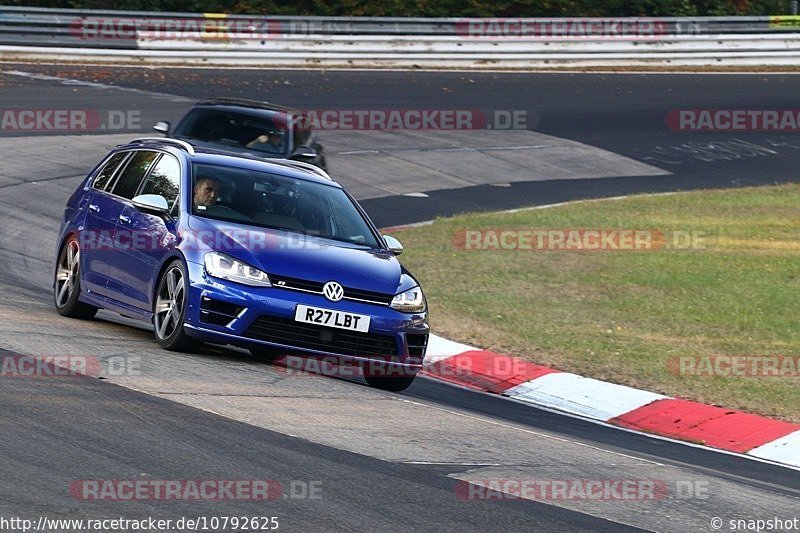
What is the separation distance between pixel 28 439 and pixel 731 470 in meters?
4.27

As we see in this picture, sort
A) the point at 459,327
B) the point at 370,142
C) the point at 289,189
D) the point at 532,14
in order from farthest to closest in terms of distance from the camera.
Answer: the point at 532,14 → the point at 370,142 → the point at 459,327 → the point at 289,189

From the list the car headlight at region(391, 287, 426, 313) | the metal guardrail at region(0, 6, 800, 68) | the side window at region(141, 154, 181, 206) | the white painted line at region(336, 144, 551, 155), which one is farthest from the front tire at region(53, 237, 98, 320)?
the metal guardrail at region(0, 6, 800, 68)

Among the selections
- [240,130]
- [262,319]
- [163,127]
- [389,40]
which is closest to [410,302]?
[262,319]

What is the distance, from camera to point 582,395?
10.4m

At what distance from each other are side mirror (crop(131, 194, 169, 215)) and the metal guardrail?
71.6 ft

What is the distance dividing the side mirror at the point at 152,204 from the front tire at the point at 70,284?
4.02ft

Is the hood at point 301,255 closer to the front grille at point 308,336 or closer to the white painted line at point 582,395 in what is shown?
the front grille at point 308,336

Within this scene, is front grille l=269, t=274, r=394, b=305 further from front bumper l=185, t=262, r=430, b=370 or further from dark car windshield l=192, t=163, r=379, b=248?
dark car windshield l=192, t=163, r=379, b=248

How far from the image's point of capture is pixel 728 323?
12.9m

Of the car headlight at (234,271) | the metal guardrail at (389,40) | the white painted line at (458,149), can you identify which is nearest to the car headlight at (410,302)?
the car headlight at (234,271)

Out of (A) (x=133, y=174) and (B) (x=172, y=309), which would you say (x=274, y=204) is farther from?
(A) (x=133, y=174)

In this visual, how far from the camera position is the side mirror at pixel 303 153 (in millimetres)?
16303

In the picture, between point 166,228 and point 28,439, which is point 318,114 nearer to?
point 166,228

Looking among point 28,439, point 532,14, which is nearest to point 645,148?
point 532,14
